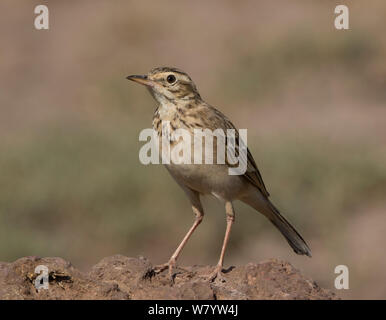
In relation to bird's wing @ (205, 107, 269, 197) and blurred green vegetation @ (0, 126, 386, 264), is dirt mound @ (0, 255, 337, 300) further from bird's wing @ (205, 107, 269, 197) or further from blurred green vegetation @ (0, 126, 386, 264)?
blurred green vegetation @ (0, 126, 386, 264)

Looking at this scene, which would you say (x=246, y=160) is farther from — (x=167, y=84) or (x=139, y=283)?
(x=139, y=283)

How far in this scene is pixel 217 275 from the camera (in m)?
6.03

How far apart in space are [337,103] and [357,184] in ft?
16.5

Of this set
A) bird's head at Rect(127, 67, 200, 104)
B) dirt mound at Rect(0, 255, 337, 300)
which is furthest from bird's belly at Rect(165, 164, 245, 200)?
dirt mound at Rect(0, 255, 337, 300)

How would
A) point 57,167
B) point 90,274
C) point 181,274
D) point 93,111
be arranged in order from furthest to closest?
point 93,111 → point 57,167 → point 181,274 → point 90,274

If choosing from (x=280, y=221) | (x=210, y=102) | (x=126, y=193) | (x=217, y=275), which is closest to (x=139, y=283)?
(x=217, y=275)

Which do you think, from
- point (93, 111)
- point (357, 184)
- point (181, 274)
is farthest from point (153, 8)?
point (181, 274)

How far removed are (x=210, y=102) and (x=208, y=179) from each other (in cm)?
1275

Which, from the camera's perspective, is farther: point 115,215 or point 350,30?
point 350,30

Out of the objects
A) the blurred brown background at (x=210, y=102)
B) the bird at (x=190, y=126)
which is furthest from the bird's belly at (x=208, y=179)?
the blurred brown background at (x=210, y=102)

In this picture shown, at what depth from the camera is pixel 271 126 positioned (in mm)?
17469

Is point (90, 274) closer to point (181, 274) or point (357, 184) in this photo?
point (181, 274)

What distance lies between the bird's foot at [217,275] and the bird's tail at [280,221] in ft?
3.71

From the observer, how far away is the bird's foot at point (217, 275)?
234 inches
